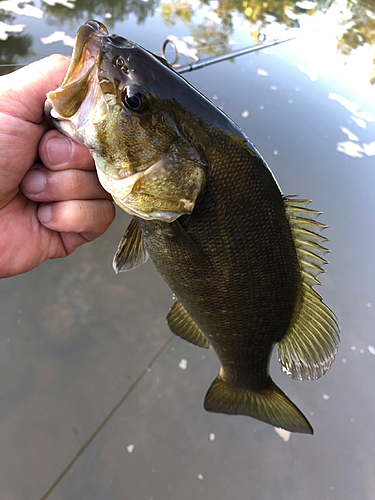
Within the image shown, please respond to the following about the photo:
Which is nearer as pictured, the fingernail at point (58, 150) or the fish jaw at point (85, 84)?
the fish jaw at point (85, 84)

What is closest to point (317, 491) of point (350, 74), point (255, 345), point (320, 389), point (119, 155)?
point (320, 389)

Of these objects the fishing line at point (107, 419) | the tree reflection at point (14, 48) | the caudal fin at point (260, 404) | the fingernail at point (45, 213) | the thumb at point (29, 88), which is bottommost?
the fishing line at point (107, 419)

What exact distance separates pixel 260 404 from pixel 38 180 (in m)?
1.00

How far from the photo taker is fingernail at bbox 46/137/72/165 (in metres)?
0.75

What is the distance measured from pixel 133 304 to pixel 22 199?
0.91m

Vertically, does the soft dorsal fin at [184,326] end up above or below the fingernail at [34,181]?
below

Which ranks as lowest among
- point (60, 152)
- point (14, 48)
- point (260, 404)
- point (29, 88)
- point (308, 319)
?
point (260, 404)

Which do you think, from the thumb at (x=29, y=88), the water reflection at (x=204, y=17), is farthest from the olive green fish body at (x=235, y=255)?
the water reflection at (x=204, y=17)

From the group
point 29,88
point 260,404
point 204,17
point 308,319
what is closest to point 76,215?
point 29,88

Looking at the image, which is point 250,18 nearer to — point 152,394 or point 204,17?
point 204,17

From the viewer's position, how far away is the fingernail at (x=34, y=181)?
83cm

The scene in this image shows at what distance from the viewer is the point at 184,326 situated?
1.10m

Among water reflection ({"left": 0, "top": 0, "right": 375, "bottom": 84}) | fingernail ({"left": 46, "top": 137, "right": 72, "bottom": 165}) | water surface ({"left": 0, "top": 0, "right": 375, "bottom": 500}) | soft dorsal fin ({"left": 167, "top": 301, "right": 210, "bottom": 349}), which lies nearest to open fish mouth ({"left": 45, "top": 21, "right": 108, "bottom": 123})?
fingernail ({"left": 46, "top": 137, "right": 72, "bottom": 165})

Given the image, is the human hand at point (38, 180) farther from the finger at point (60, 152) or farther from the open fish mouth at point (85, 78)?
the open fish mouth at point (85, 78)
